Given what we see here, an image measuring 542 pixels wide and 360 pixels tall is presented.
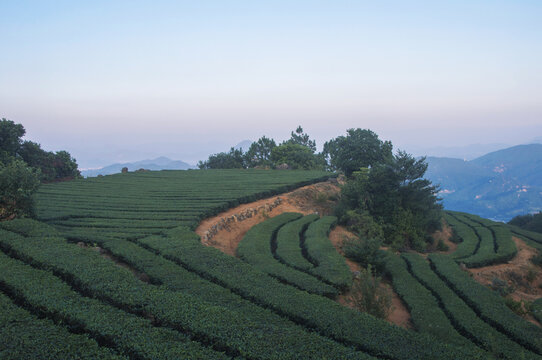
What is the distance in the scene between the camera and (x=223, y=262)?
425 inches

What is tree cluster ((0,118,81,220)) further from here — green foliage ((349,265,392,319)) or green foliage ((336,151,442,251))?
green foliage ((336,151,442,251))

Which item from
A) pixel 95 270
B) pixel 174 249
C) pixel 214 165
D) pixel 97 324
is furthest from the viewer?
pixel 214 165

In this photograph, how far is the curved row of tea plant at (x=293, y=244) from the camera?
12141 millimetres

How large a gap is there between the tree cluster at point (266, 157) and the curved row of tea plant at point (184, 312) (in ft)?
114

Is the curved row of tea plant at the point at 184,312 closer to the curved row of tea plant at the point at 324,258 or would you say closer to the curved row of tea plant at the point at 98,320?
the curved row of tea plant at the point at 98,320

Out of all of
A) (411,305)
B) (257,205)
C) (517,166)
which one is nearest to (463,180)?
(517,166)

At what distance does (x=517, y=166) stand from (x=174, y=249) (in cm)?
11454

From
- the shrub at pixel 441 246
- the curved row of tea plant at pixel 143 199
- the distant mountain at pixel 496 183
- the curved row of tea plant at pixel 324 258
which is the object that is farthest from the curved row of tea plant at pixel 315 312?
the distant mountain at pixel 496 183

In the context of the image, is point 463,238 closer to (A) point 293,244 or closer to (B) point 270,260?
(A) point 293,244

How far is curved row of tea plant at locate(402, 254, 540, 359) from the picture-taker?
7.69m

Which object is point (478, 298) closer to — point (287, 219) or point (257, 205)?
point (287, 219)

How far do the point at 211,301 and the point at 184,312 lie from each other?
1.18 m

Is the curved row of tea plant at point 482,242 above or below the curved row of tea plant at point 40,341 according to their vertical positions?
below

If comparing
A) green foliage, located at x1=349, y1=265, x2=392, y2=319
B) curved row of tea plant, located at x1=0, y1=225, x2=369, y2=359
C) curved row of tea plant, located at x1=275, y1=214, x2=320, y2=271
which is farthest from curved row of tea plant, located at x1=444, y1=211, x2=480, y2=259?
curved row of tea plant, located at x1=0, y1=225, x2=369, y2=359
